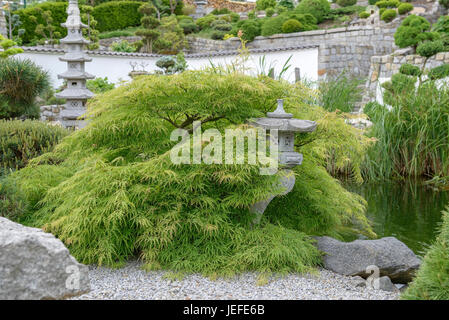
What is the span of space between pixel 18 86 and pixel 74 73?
1224 millimetres

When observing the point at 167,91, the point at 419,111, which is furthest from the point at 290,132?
the point at 419,111

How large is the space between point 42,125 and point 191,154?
2.96m

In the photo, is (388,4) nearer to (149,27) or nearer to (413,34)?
(413,34)

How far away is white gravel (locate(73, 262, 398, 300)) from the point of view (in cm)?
266

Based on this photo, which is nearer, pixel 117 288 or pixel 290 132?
pixel 117 288

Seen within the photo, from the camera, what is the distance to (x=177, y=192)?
3096mm

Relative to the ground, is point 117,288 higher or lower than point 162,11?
lower

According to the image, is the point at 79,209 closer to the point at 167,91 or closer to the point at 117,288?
the point at 117,288

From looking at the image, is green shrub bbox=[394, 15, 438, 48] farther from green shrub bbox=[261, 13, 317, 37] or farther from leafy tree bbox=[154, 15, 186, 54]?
leafy tree bbox=[154, 15, 186, 54]

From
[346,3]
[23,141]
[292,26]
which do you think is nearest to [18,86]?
[23,141]

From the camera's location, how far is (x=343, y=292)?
9.12 ft

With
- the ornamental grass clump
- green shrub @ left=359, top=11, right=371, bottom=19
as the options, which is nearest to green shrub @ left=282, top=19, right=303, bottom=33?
green shrub @ left=359, top=11, right=371, bottom=19

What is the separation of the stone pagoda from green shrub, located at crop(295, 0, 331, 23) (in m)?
12.0

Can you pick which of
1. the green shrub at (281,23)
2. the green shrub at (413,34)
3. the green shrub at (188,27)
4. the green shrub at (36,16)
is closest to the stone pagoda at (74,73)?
the green shrub at (413,34)
